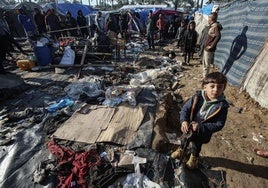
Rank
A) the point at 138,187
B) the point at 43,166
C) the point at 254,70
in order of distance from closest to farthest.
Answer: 1. the point at 138,187
2. the point at 43,166
3. the point at 254,70

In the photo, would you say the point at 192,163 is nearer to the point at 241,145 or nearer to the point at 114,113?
the point at 241,145

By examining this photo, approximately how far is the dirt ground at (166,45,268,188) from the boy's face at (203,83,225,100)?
4.45 feet

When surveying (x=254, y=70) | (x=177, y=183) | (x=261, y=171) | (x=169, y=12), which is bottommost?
(x=261, y=171)

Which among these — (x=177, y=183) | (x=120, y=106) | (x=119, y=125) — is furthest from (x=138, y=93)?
(x=177, y=183)

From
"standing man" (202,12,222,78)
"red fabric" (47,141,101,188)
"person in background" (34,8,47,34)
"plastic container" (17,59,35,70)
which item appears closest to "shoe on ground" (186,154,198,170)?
"red fabric" (47,141,101,188)

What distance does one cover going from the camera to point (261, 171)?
9.34 ft

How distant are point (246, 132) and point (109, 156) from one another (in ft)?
8.98

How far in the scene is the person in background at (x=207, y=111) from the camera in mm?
2076

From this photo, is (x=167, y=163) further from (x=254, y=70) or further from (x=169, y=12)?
(x=169, y=12)

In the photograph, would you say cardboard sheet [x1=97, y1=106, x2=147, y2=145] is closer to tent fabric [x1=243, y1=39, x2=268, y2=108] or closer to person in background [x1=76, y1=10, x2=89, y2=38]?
tent fabric [x1=243, y1=39, x2=268, y2=108]

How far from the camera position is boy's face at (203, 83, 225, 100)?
206 cm

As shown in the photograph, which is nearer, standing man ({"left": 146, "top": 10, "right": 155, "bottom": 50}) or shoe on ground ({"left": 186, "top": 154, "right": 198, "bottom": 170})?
shoe on ground ({"left": 186, "top": 154, "right": 198, "bottom": 170})

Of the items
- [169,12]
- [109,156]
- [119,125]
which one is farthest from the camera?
[169,12]

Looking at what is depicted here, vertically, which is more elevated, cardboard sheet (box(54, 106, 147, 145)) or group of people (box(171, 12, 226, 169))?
group of people (box(171, 12, 226, 169))
